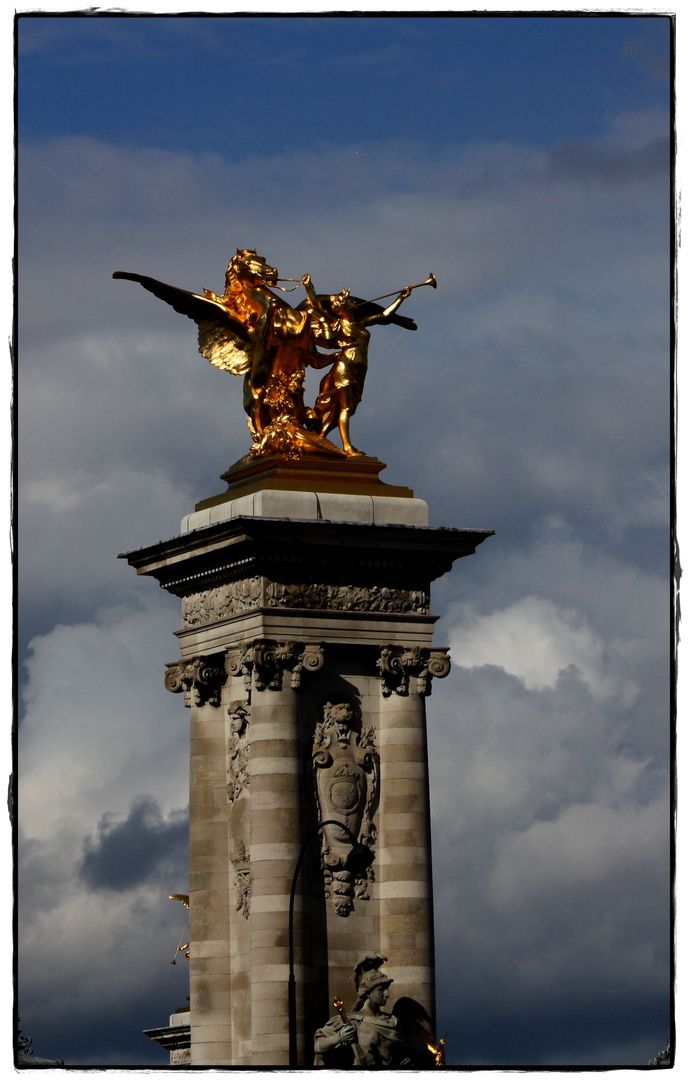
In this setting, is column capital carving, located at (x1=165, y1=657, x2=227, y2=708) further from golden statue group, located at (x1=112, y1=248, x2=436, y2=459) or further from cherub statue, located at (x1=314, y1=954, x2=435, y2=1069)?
cherub statue, located at (x1=314, y1=954, x2=435, y2=1069)

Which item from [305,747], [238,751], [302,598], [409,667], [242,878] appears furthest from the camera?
[238,751]

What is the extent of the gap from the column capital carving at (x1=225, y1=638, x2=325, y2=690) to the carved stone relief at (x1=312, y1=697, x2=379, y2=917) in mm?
862

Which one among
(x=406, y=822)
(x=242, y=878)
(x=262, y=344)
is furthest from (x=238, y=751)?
(x=262, y=344)

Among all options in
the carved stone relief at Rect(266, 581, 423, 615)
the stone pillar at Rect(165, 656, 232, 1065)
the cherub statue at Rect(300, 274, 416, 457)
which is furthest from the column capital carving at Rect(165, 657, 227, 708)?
the cherub statue at Rect(300, 274, 416, 457)

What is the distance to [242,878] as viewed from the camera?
47500 millimetres

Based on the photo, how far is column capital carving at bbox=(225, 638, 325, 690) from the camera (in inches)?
1840

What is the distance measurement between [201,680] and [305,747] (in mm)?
2212

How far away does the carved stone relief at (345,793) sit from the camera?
46969mm

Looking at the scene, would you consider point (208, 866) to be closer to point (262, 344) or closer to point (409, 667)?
point (409, 667)

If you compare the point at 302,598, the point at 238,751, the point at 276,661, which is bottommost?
the point at 238,751

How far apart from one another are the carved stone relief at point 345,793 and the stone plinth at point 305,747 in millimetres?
21

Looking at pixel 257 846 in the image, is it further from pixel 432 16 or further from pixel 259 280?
pixel 432 16

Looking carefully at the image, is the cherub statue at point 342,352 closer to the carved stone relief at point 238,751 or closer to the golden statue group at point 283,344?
the golden statue group at point 283,344

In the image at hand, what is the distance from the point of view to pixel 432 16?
39500 millimetres
